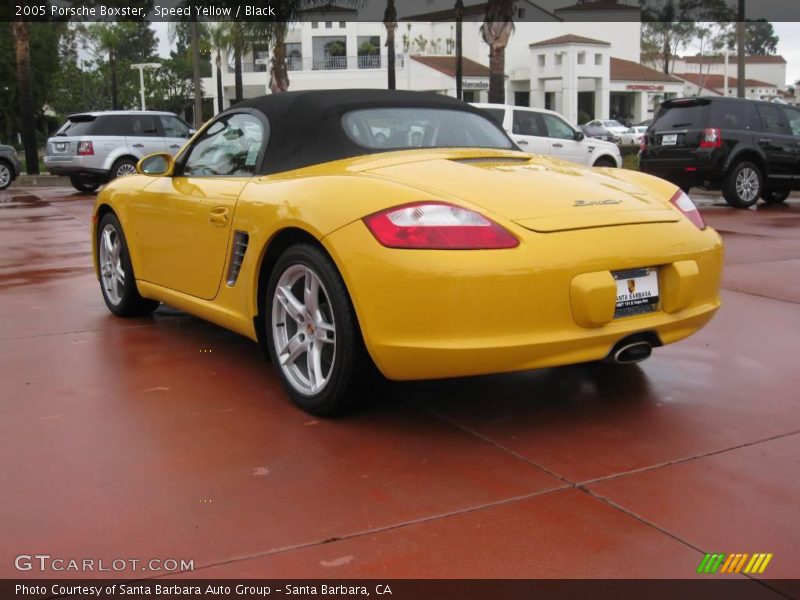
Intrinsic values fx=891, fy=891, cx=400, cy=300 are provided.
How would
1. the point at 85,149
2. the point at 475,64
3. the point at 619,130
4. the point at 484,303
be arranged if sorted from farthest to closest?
the point at 475,64
the point at 619,130
the point at 85,149
the point at 484,303

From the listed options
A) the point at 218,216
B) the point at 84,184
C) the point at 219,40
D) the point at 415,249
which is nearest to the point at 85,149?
the point at 84,184

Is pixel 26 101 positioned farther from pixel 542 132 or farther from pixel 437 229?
pixel 437 229

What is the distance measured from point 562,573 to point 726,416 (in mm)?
1607

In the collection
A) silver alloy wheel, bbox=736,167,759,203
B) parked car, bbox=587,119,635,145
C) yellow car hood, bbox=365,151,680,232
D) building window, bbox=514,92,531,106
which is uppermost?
building window, bbox=514,92,531,106

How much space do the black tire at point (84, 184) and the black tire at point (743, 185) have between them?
42.6 ft

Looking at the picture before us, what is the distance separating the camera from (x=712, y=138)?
13688 millimetres

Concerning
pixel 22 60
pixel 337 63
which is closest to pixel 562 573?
pixel 22 60

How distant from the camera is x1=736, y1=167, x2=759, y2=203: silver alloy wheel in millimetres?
13883

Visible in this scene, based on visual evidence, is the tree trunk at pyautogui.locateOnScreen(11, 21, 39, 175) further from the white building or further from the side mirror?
the white building

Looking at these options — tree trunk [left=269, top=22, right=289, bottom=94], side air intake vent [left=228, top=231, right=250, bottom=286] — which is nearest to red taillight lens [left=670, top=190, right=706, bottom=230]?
side air intake vent [left=228, top=231, right=250, bottom=286]

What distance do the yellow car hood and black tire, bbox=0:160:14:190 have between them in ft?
60.0

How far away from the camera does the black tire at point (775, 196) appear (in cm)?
1512

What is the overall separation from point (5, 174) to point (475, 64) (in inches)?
1903

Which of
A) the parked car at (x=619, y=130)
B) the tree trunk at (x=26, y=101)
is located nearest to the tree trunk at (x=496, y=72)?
the tree trunk at (x=26, y=101)
